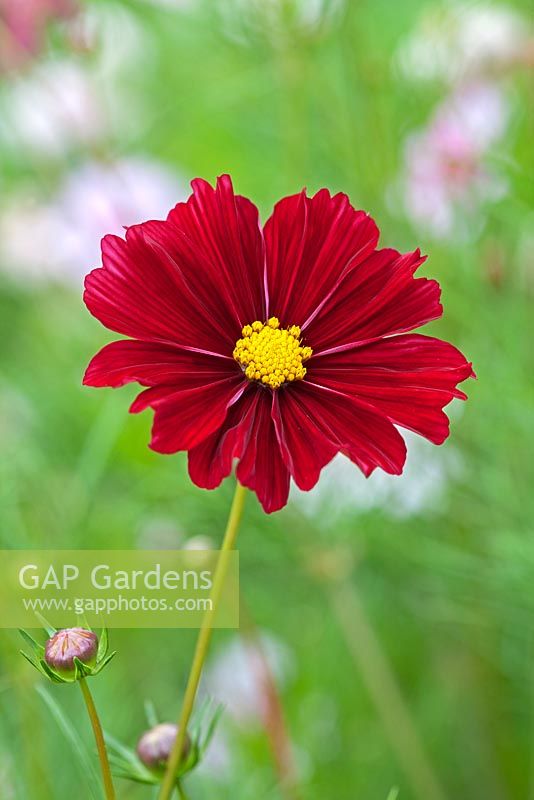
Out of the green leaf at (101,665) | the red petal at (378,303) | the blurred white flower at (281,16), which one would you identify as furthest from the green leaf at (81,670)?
the blurred white flower at (281,16)

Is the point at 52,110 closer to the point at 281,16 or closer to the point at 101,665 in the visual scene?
the point at 281,16

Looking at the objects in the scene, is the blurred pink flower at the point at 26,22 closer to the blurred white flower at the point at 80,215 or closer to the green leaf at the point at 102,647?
the blurred white flower at the point at 80,215

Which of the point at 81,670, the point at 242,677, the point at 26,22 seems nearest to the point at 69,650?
the point at 81,670

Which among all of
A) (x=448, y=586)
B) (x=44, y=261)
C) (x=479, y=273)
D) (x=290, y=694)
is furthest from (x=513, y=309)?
(x=44, y=261)

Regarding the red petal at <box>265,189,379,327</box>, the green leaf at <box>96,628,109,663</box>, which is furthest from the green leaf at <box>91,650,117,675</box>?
the red petal at <box>265,189,379,327</box>

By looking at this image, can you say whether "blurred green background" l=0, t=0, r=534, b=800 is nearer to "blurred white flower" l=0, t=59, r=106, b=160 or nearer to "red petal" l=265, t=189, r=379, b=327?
"blurred white flower" l=0, t=59, r=106, b=160

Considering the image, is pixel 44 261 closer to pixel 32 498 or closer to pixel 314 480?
pixel 32 498
